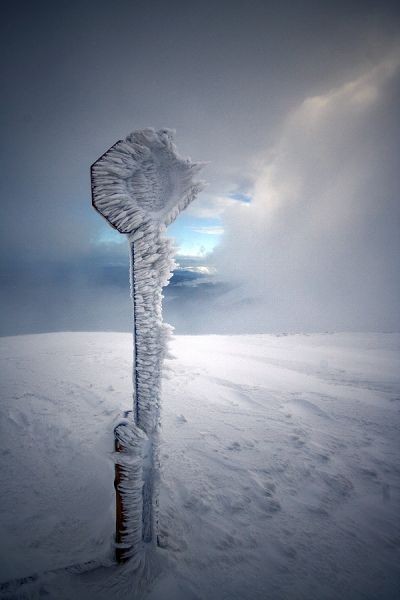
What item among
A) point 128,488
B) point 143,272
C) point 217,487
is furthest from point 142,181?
point 217,487

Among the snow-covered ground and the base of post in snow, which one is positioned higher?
the base of post in snow

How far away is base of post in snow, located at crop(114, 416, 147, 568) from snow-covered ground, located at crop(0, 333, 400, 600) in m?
0.16

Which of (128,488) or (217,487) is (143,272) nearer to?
(128,488)

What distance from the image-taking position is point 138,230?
1.75 meters

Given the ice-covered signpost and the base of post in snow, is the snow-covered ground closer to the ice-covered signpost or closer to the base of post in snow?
the base of post in snow

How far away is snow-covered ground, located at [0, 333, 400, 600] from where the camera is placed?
1.87 m

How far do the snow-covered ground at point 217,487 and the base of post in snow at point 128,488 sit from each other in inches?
6.1

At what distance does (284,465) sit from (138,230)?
358 centimetres

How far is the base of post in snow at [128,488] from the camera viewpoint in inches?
66.3

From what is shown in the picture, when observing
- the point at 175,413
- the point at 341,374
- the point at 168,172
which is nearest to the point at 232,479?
the point at 175,413

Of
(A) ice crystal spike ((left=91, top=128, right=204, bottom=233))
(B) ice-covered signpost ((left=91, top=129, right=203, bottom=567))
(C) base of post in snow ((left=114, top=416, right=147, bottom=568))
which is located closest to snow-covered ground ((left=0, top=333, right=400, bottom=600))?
(C) base of post in snow ((left=114, top=416, right=147, bottom=568))

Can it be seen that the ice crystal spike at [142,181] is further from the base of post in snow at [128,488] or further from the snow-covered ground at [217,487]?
the snow-covered ground at [217,487]

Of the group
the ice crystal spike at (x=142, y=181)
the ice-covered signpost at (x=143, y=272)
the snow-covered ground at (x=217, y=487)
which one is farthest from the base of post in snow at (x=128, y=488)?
the ice crystal spike at (x=142, y=181)

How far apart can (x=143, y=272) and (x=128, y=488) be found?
1.58m
